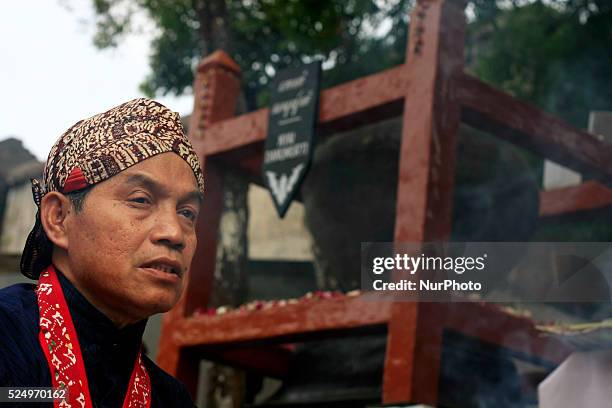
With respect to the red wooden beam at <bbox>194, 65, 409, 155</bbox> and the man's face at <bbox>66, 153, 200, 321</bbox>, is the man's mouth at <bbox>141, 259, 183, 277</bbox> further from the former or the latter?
the red wooden beam at <bbox>194, 65, 409, 155</bbox>

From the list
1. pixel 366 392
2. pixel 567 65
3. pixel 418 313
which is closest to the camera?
pixel 418 313

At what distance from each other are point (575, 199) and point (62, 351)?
889cm

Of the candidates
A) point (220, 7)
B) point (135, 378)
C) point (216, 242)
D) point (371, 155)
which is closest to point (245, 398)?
point (216, 242)

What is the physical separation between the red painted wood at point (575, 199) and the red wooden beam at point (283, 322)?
4.12 m

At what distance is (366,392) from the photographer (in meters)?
8.43

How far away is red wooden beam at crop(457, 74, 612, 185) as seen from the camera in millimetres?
7633

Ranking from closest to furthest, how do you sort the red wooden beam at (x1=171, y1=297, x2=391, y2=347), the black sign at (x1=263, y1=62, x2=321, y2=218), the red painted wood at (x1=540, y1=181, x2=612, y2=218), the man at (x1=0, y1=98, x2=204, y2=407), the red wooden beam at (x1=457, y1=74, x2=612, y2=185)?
the man at (x1=0, y1=98, x2=204, y2=407) < the red wooden beam at (x1=171, y1=297, x2=391, y2=347) < the red wooden beam at (x1=457, y1=74, x2=612, y2=185) < the black sign at (x1=263, y1=62, x2=321, y2=218) < the red painted wood at (x1=540, y1=181, x2=612, y2=218)

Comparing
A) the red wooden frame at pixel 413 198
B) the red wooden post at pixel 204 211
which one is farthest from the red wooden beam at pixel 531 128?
the red wooden post at pixel 204 211

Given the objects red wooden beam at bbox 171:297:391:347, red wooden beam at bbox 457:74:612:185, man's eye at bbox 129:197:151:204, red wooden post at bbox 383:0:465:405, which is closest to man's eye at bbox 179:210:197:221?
man's eye at bbox 129:197:151:204

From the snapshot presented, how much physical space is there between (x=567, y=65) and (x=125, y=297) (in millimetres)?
12601

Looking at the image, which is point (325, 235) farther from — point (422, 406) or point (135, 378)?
point (135, 378)

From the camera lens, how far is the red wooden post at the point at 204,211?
8.82 m

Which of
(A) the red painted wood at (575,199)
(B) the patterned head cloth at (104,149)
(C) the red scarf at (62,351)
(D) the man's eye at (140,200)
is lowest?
(C) the red scarf at (62,351)

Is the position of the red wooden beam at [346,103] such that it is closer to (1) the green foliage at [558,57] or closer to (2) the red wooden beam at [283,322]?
(2) the red wooden beam at [283,322]
